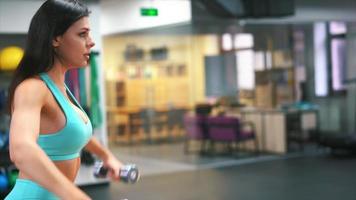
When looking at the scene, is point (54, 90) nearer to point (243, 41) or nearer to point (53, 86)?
point (53, 86)

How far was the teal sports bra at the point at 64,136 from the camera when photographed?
4.68 ft

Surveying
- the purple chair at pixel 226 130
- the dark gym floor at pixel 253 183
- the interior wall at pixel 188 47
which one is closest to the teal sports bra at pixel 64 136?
the dark gym floor at pixel 253 183

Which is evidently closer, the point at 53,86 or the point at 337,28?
the point at 53,86

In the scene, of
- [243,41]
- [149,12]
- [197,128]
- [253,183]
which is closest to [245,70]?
[243,41]

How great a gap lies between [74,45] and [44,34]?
0.29ft

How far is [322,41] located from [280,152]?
92.1 inches

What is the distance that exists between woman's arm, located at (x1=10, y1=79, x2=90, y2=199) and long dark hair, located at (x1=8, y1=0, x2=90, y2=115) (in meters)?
0.16

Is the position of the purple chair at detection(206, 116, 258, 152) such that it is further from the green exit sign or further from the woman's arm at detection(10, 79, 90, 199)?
the woman's arm at detection(10, 79, 90, 199)

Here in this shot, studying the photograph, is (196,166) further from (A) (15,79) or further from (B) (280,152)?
Result: (A) (15,79)

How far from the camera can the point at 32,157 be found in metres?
1.22

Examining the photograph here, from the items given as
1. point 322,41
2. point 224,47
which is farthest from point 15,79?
point 322,41

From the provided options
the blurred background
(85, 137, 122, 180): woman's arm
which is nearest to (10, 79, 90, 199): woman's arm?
(85, 137, 122, 180): woman's arm

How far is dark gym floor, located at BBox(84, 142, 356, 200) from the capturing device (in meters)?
6.23

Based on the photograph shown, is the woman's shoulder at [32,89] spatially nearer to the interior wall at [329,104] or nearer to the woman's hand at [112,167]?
the woman's hand at [112,167]
